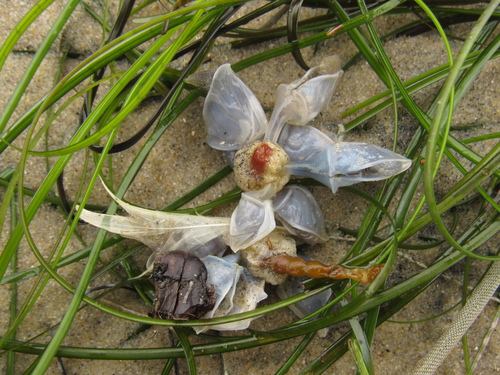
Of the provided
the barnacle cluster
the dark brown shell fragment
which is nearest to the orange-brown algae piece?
the barnacle cluster

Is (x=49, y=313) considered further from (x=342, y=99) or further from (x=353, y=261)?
(x=342, y=99)

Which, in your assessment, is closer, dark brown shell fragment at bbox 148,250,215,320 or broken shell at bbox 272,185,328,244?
dark brown shell fragment at bbox 148,250,215,320

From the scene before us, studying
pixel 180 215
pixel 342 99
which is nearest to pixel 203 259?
pixel 180 215

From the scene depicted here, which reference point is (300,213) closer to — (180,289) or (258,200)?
(258,200)

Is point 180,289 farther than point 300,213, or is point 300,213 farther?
point 300,213

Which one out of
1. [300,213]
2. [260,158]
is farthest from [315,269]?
[260,158]

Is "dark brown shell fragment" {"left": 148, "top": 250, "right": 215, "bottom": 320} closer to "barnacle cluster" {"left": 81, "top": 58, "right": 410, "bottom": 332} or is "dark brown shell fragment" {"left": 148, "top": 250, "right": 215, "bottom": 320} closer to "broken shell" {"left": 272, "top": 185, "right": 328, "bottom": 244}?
"barnacle cluster" {"left": 81, "top": 58, "right": 410, "bottom": 332}

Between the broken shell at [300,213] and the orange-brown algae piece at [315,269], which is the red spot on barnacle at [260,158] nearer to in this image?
the broken shell at [300,213]
